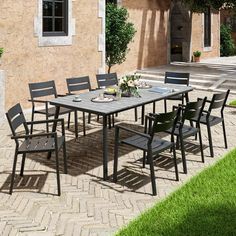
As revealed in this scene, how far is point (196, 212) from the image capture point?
4.57 metres

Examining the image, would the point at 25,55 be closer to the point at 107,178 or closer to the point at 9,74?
the point at 9,74

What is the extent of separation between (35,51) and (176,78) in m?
3.53

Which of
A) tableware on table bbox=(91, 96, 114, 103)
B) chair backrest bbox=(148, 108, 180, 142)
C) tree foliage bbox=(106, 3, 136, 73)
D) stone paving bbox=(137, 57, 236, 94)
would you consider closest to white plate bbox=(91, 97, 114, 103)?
tableware on table bbox=(91, 96, 114, 103)

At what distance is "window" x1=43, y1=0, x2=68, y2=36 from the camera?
10.4 meters

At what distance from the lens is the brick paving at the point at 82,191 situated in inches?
169

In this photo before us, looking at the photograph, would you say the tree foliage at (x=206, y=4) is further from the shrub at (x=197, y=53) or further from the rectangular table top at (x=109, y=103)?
the rectangular table top at (x=109, y=103)

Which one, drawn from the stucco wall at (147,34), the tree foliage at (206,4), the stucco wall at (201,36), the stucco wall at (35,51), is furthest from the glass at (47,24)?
the stucco wall at (201,36)

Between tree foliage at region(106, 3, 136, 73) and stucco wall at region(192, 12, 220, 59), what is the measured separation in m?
8.42

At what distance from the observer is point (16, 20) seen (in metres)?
9.52

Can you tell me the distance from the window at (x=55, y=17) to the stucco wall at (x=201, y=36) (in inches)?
448

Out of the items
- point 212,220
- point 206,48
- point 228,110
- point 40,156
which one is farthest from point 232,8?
point 212,220

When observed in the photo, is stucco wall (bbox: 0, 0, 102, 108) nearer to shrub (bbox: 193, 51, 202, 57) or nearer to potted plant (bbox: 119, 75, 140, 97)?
potted plant (bbox: 119, 75, 140, 97)

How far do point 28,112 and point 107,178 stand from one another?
490cm

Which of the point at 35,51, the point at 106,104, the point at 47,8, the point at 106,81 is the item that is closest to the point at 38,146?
the point at 106,104
